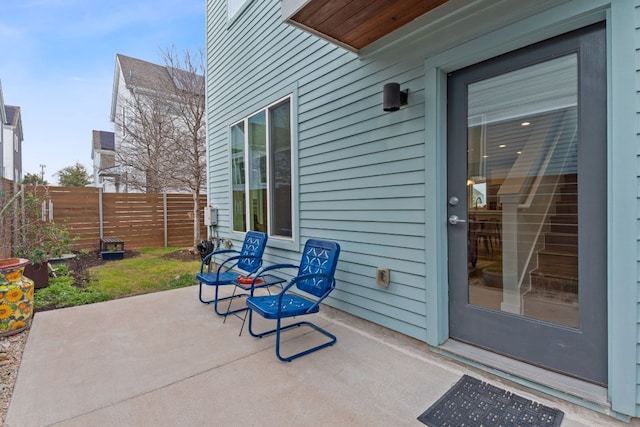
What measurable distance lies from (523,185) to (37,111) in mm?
19501

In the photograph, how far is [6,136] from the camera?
42.1 feet

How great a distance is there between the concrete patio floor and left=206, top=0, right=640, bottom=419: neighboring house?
30 centimetres

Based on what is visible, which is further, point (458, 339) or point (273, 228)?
point (273, 228)

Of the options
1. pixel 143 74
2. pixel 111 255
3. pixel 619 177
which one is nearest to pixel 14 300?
pixel 111 255

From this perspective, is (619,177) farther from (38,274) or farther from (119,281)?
(38,274)

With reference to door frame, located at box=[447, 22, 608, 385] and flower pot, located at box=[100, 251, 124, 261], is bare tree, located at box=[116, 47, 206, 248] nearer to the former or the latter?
flower pot, located at box=[100, 251, 124, 261]

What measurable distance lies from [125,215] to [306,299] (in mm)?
7488

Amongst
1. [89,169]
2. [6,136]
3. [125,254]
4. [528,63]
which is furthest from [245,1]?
[89,169]

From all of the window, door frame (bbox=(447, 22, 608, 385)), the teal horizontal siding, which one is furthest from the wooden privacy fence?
door frame (bbox=(447, 22, 608, 385))

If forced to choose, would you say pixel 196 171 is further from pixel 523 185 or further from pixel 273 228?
pixel 523 185

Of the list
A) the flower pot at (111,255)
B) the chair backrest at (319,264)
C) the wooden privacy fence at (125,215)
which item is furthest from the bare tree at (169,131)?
the chair backrest at (319,264)

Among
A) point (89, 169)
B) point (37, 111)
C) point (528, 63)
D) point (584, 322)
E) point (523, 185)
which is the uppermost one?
point (37, 111)

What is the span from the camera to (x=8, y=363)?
2352mm

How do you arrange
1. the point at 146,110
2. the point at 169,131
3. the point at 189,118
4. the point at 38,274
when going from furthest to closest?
the point at 146,110 → the point at 169,131 → the point at 189,118 → the point at 38,274
